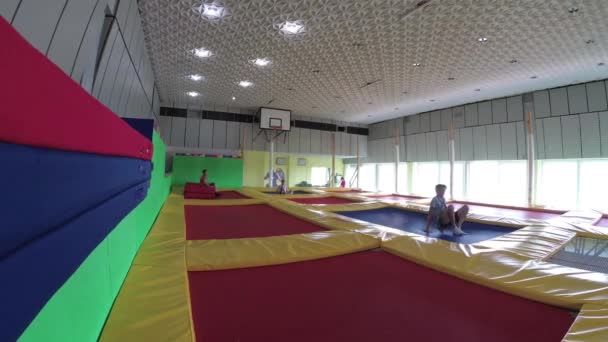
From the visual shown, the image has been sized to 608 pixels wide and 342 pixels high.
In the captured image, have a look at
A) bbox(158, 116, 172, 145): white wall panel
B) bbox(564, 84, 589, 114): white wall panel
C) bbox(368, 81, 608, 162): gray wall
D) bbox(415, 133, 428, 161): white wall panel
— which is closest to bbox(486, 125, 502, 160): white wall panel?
bbox(368, 81, 608, 162): gray wall

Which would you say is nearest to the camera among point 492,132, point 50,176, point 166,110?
point 50,176

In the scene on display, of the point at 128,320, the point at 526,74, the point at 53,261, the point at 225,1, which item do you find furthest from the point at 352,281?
the point at 526,74

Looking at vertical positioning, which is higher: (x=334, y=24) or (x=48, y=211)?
(x=334, y=24)

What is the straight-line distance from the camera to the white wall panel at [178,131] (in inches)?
484

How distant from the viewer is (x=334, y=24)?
18.3 feet

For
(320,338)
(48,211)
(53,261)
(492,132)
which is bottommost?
(320,338)

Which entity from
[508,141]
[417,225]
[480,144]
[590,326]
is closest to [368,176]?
[480,144]

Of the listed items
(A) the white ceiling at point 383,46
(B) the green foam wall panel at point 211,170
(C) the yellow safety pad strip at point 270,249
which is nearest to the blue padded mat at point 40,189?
(C) the yellow safety pad strip at point 270,249

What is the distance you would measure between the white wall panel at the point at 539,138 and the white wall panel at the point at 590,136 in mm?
1014

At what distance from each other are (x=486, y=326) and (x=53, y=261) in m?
1.94

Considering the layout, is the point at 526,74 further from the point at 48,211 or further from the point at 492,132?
the point at 48,211

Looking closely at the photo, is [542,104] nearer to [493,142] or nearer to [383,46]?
[493,142]

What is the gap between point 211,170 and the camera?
11289mm

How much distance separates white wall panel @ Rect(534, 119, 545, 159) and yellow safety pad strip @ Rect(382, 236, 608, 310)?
10.1 meters
